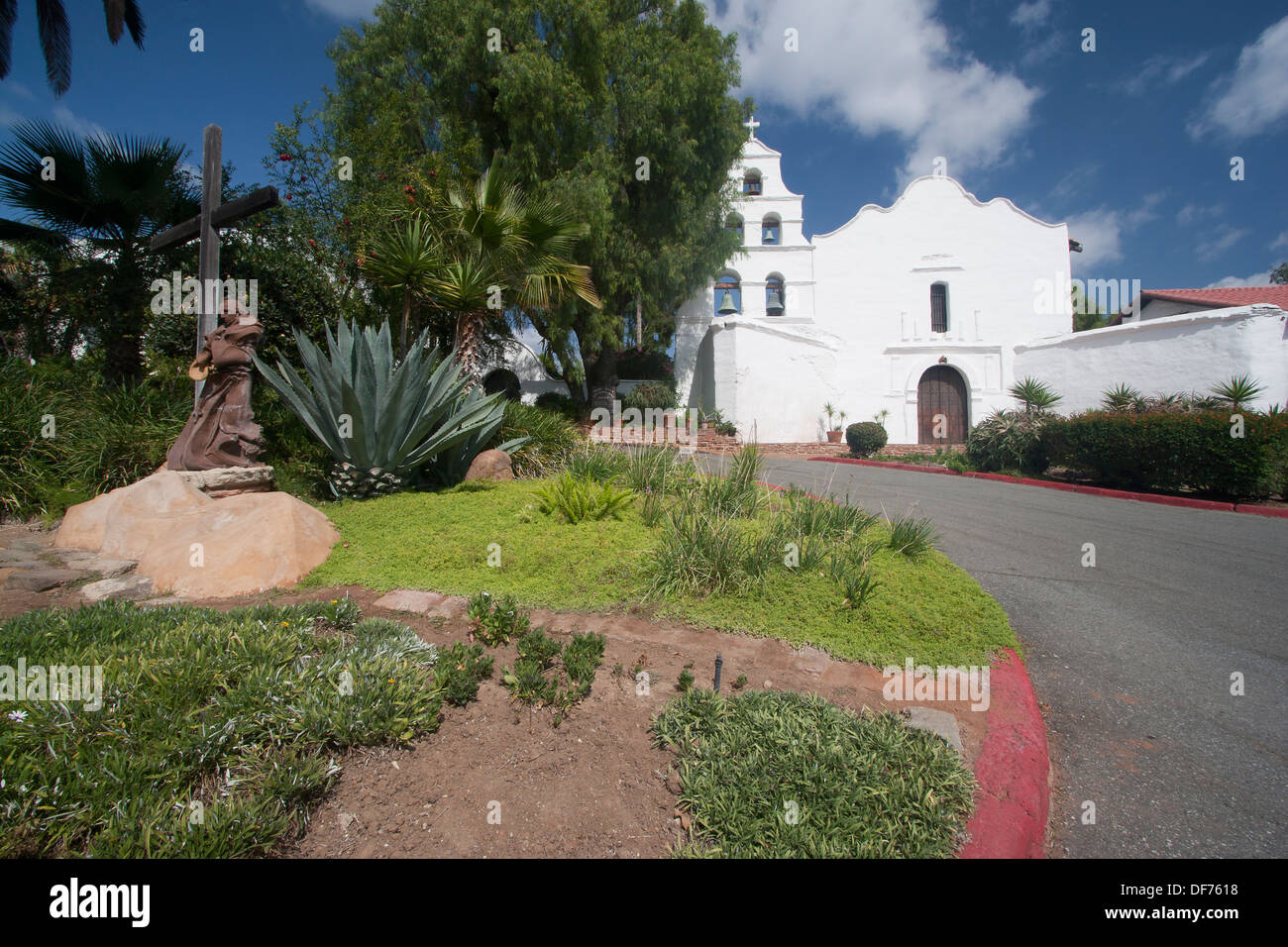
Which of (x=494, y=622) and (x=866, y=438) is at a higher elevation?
(x=866, y=438)

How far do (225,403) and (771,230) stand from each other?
20.4 meters

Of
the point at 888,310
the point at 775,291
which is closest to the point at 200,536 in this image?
the point at 775,291

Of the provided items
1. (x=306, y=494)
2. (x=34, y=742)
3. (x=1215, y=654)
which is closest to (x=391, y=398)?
(x=306, y=494)

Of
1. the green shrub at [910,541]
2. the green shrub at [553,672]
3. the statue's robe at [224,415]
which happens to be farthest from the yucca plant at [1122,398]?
the statue's robe at [224,415]

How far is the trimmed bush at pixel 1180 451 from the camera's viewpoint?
9.02 m

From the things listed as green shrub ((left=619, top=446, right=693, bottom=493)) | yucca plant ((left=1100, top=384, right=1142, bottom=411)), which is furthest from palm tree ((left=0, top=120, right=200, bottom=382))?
yucca plant ((left=1100, top=384, right=1142, bottom=411))

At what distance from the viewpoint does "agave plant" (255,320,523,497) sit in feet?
18.6

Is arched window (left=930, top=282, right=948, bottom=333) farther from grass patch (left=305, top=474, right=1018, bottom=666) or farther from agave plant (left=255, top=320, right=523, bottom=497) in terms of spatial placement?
agave plant (left=255, top=320, right=523, bottom=497)

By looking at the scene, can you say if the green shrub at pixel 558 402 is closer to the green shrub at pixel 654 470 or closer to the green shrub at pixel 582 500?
the green shrub at pixel 654 470

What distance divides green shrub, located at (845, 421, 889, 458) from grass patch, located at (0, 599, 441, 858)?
1721 cm

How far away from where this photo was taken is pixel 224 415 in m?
5.73

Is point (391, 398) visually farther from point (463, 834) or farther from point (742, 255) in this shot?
point (742, 255)

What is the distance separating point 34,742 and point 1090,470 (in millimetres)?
15518

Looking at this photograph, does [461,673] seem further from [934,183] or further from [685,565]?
[934,183]
